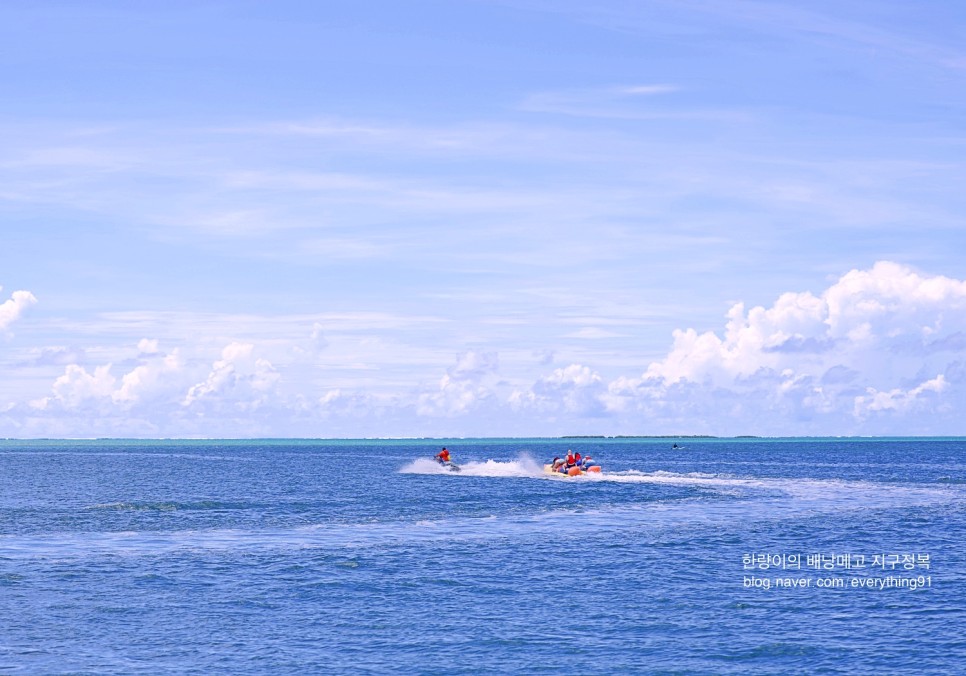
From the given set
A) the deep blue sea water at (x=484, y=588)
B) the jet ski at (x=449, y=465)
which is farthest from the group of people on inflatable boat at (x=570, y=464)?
the deep blue sea water at (x=484, y=588)

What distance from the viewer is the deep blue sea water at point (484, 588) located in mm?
32594

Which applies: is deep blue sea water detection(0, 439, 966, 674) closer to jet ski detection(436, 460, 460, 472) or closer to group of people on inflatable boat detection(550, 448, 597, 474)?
group of people on inflatable boat detection(550, 448, 597, 474)

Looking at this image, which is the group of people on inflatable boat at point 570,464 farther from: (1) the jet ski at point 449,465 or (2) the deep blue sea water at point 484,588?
(2) the deep blue sea water at point 484,588

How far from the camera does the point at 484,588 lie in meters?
43.0

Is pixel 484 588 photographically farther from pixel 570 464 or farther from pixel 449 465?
pixel 449 465

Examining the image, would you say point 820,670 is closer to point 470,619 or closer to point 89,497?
point 470,619

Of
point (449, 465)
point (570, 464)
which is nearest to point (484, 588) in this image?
point (570, 464)

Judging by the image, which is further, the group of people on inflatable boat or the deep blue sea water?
the group of people on inflatable boat

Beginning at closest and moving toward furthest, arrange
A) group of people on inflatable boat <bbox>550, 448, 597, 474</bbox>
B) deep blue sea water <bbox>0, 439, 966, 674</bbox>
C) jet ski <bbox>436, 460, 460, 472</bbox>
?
1. deep blue sea water <bbox>0, 439, 966, 674</bbox>
2. group of people on inflatable boat <bbox>550, 448, 597, 474</bbox>
3. jet ski <bbox>436, 460, 460, 472</bbox>

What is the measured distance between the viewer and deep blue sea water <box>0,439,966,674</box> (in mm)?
32594

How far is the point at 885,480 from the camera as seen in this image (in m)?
117

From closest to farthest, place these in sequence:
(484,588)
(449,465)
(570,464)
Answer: (484,588) → (570,464) → (449,465)

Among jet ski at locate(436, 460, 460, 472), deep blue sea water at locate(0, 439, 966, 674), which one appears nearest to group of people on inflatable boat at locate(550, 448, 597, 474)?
jet ski at locate(436, 460, 460, 472)

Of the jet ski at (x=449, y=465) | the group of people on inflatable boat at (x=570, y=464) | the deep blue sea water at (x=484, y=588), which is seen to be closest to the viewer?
the deep blue sea water at (x=484, y=588)
